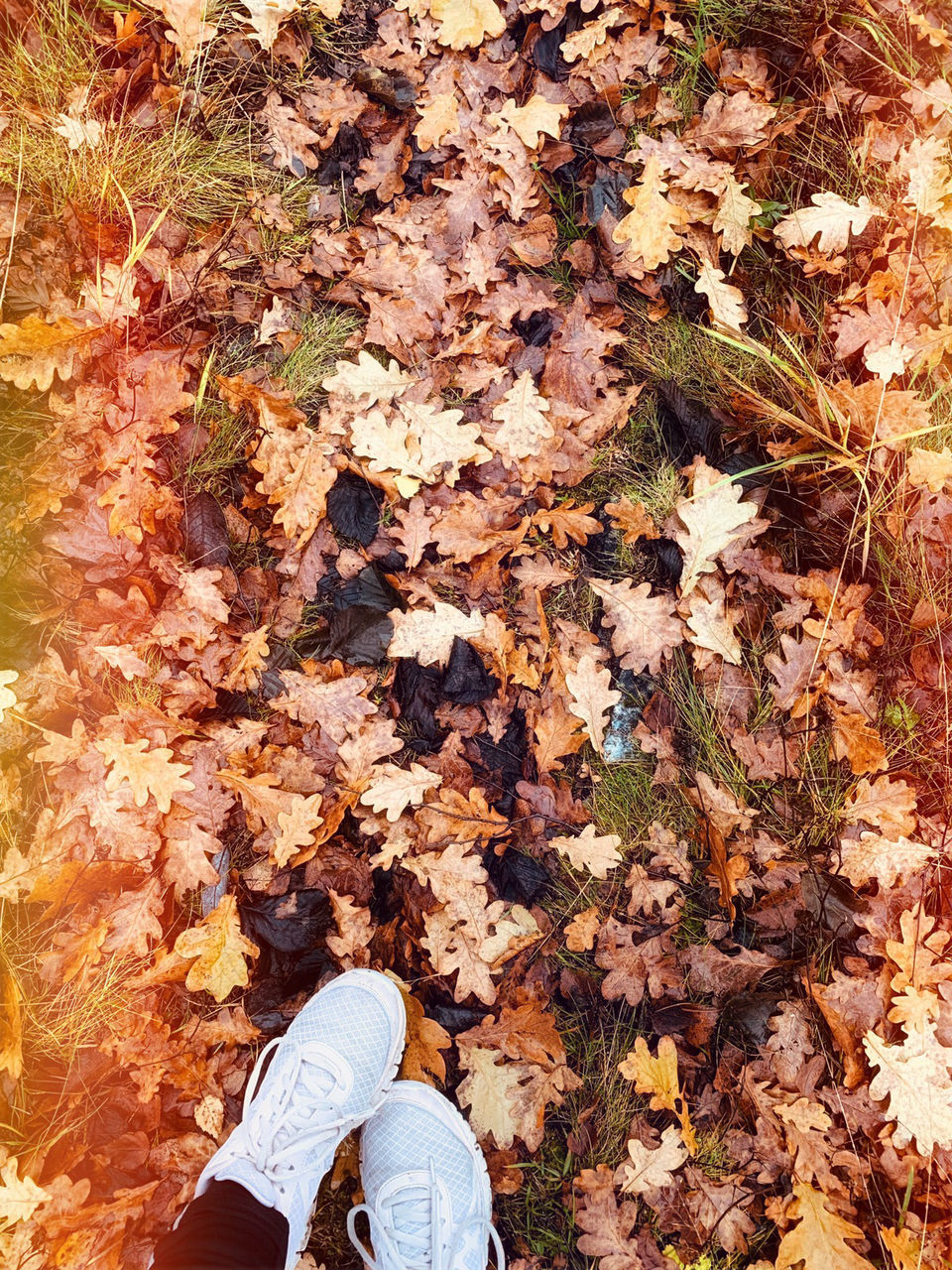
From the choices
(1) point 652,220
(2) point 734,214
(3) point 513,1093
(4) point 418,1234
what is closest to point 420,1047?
(3) point 513,1093

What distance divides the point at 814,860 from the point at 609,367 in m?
1.83

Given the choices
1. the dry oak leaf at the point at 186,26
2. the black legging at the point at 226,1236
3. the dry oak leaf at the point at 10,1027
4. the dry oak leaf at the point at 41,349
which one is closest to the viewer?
the black legging at the point at 226,1236

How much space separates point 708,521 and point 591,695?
0.72 meters

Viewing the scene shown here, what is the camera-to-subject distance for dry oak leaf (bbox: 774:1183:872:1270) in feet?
7.32

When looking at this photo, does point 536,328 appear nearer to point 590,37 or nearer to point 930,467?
point 590,37

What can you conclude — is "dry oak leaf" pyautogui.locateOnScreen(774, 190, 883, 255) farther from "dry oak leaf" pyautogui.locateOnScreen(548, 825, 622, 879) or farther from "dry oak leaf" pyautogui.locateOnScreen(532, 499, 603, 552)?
"dry oak leaf" pyautogui.locateOnScreen(548, 825, 622, 879)

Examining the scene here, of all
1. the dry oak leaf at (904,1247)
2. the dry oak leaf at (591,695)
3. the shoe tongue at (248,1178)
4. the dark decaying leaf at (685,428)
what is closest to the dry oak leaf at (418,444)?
the dark decaying leaf at (685,428)

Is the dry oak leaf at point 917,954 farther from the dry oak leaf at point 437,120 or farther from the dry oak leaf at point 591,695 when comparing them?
the dry oak leaf at point 437,120

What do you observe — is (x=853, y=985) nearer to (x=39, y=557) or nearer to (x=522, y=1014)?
(x=522, y=1014)

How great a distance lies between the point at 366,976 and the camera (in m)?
2.37

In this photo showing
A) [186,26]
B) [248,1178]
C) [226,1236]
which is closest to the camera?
[226,1236]

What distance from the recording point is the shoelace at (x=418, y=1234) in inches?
90.6

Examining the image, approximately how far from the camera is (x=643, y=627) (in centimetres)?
250

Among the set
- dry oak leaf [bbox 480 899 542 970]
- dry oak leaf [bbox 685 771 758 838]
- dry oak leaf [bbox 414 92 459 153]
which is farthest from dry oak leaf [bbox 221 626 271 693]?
dry oak leaf [bbox 414 92 459 153]
